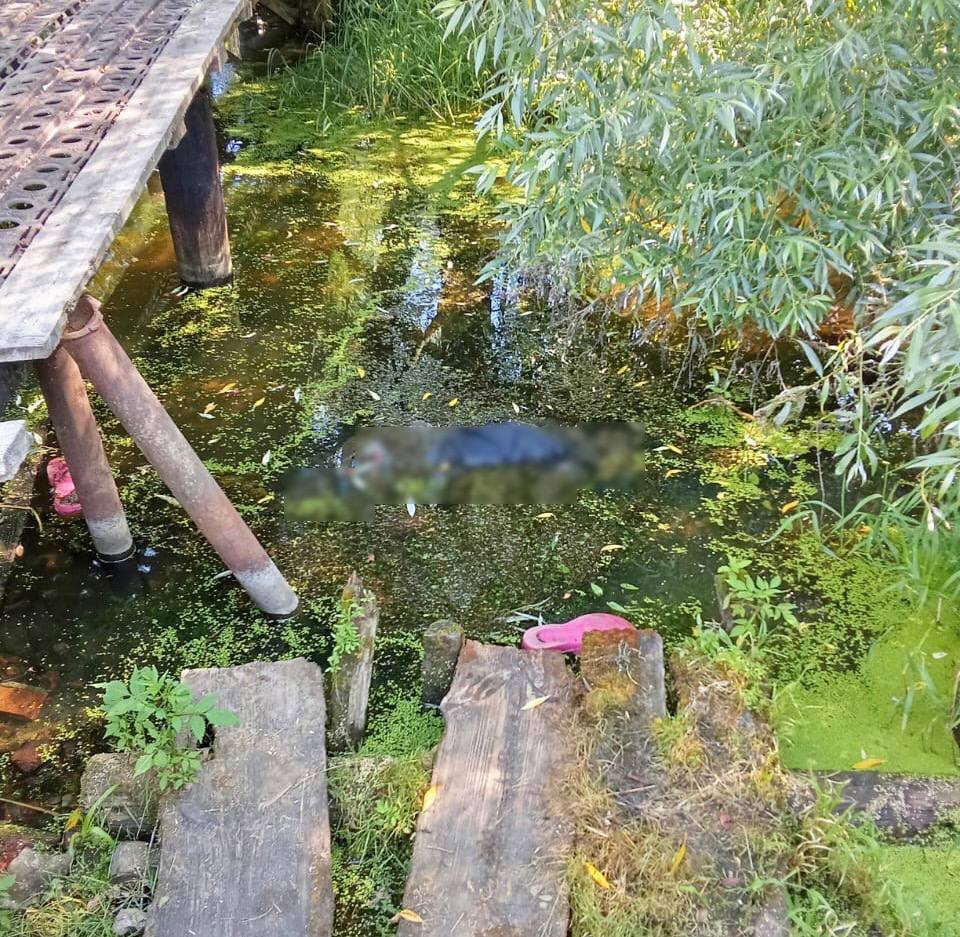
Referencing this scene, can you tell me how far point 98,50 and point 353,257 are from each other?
1790mm

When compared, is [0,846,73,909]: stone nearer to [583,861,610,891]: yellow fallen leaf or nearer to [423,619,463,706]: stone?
[423,619,463,706]: stone

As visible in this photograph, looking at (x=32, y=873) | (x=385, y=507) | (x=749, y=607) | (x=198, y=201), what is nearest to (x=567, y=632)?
(x=749, y=607)

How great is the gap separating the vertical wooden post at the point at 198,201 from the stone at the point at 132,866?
117 inches

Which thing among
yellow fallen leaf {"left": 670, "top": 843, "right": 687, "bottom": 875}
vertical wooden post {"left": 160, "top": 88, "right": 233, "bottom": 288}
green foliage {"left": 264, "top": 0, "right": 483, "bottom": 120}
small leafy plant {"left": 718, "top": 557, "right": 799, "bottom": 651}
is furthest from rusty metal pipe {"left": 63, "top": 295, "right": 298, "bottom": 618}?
green foliage {"left": 264, "top": 0, "right": 483, "bottom": 120}

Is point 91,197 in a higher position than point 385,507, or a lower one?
higher

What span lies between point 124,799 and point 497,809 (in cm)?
89

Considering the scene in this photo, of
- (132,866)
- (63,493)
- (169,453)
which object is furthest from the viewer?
(63,493)

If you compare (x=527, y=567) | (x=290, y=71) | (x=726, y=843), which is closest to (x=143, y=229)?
(x=290, y=71)

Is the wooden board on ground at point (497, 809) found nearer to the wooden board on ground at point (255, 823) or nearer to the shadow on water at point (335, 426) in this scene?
the wooden board on ground at point (255, 823)

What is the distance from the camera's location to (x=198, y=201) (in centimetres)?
435

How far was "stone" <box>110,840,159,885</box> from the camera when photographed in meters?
2.03

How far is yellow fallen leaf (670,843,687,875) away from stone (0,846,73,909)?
1.39 m

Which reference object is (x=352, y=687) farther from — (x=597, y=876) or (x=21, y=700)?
(x=21, y=700)

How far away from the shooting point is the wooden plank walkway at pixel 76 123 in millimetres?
2158
